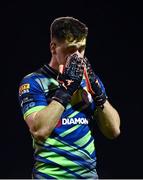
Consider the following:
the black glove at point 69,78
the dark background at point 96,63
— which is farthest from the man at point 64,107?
the dark background at point 96,63

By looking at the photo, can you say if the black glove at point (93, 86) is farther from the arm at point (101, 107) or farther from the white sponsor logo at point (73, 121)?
the white sponsor logo at point (73, 121)

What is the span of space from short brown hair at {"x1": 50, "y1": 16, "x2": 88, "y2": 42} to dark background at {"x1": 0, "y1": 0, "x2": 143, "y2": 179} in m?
1.64

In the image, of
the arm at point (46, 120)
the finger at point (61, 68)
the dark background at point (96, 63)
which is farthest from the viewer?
the dark background at point (96, 63)

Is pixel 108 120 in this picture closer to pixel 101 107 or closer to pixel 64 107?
pixel 101 107

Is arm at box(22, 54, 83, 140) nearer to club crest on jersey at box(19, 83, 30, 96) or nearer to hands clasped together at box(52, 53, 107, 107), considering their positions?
hands clasped together at box(52, 53, 107, 107)

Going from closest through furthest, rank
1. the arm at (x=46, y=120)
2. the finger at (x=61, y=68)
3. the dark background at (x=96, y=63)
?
the arm at (x=46, y=120) < the finger at (x=61, y=68) < the dark background at (x=96, y=63)

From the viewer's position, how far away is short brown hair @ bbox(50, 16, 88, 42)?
1.91 m

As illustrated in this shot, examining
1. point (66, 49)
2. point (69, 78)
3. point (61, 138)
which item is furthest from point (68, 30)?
point (61, 138)

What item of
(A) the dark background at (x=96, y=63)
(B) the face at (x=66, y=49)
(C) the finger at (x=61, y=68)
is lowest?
(A) the dark background at (x=96, y=63)

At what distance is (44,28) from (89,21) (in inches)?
13.2

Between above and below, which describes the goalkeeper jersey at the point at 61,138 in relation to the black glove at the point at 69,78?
below

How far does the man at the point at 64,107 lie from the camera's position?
1.83m

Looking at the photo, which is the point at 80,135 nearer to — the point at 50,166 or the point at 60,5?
the point at 50,166

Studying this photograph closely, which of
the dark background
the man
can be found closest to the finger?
the man
